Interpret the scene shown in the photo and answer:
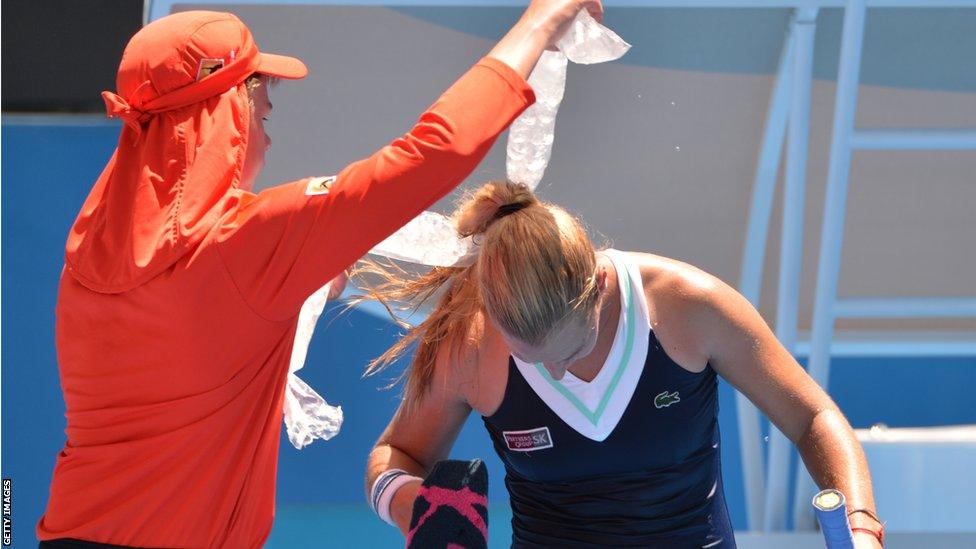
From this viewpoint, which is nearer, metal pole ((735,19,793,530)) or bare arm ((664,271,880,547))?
bare arm ((664,271,880,547))

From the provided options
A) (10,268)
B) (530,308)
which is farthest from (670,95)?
(10,268)

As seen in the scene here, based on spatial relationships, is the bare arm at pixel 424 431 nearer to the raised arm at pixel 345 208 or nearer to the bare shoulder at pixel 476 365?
the bare shoulder at pixel 476 365

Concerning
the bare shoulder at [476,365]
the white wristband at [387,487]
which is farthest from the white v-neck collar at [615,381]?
the white wristband at [387,487]

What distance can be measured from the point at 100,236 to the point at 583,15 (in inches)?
29.1

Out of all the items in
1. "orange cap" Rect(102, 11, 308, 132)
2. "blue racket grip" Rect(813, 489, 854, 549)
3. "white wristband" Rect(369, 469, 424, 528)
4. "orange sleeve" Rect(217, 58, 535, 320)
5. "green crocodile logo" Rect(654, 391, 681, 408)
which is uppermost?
"orange cap" Rect(102, 11, 308, 132)

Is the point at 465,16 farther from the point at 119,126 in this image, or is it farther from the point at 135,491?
the point at 135,491

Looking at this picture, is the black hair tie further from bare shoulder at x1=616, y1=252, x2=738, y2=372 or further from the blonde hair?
bare shoulder at x1=616, y1=252, x2=738, y2=372

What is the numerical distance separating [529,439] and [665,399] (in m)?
0.21

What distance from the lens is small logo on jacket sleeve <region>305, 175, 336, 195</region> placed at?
1.31 metres

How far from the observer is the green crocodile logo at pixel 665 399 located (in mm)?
1689

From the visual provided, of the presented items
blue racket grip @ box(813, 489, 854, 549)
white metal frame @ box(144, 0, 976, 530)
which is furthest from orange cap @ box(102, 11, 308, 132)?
blue racket grip @ box(813, 489, 854, 549)

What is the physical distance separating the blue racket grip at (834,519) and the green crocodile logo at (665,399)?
0.30 m

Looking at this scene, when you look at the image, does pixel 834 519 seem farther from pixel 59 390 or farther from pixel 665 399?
pixel 59 390

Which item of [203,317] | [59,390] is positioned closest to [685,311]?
[203,317]
